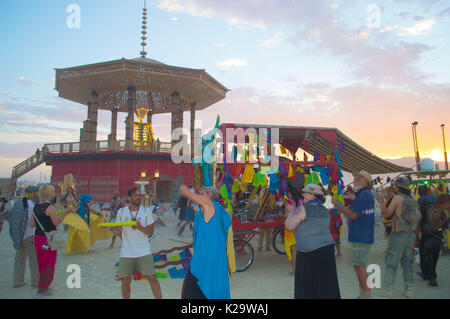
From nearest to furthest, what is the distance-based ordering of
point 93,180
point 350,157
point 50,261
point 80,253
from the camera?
point 50,261 < point 80,253 < point 350,157 < point 93,180

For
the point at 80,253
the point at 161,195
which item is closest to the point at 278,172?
the point at 80,253

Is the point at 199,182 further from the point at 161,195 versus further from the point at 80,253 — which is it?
the point at 161,195

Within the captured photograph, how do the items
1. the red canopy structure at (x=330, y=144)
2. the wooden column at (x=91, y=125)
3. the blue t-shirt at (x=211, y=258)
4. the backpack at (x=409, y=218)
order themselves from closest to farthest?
the blue t-shirt at (x=211, y=258) < the backpack at (x=409, y=218) < the red canopy structure at (x=330, y=144) < the wooden column at (x=91, y=125)

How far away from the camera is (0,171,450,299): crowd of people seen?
134 inches

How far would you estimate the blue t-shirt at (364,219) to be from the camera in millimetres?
4652

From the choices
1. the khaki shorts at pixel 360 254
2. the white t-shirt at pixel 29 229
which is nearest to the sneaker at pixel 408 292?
the khaki shorts at pixel 360 254

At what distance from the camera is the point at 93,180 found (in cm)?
2706

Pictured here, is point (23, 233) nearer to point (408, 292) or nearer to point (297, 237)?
point (297, 237)

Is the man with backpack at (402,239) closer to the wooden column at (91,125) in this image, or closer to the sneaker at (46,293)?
the sneaker at (46,293)

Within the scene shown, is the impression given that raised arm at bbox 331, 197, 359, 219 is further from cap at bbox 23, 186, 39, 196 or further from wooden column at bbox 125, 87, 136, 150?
wooden column at bbox 125, 87, 136, 150

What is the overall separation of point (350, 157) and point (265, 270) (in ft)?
16.6

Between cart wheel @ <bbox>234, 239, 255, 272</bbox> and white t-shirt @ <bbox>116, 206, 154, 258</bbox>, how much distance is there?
2987mm

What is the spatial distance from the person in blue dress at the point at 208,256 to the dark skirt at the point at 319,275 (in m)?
0.97

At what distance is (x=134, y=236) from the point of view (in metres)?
4.26
